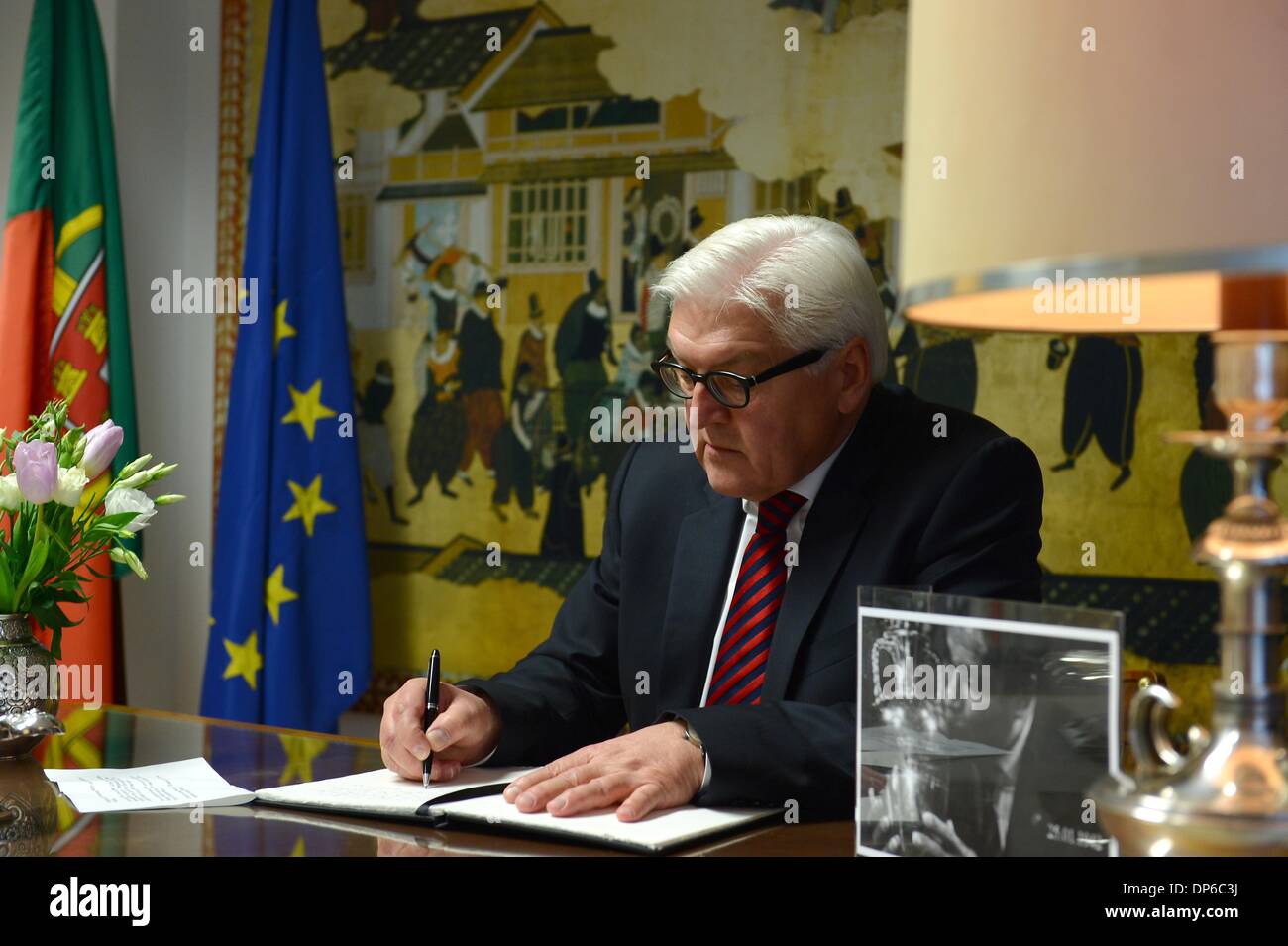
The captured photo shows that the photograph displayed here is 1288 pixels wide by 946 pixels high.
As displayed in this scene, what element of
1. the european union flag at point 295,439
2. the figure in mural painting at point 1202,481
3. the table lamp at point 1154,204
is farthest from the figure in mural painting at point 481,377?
the table lamp at point 1154,204

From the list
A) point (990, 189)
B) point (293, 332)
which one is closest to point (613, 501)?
point (990, 189)

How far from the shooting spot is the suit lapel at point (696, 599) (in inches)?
96.1

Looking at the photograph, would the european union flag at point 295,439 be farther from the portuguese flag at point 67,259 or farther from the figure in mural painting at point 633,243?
the figure in mural painting at point 633,243

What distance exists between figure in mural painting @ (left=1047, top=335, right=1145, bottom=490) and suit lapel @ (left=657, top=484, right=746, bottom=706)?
1.68 metres

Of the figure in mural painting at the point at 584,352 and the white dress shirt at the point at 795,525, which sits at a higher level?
the figure in mural painting at the point at 584,352

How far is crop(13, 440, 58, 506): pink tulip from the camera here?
84.0 inches

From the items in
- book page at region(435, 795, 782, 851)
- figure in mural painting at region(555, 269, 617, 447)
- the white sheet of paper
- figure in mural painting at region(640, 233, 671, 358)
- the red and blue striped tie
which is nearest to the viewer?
book page at region(435, 795, 782, 851)

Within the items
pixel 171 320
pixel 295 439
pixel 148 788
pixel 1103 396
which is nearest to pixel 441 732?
pixel 148 788

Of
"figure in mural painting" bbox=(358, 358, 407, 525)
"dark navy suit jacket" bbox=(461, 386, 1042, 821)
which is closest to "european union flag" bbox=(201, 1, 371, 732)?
"figure in mural painting" bbox=(358, 358, 407, 525)

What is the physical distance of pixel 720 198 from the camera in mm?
4312

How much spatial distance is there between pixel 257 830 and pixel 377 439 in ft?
10.8

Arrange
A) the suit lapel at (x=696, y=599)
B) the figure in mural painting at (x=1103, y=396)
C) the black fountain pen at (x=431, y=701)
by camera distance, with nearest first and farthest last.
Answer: the black fountain pen at (x=431, y=701) < the suit lapel at (x=696, y=599) < the figure in mural painting at (x=1103, y=396)

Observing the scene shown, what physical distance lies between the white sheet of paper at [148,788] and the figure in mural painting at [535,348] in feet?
8.39

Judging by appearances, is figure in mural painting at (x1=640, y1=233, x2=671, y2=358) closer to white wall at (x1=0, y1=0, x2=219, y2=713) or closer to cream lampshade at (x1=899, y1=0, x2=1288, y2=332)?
white wall at (x1=0, y1=0, x2=219, y2=713)
